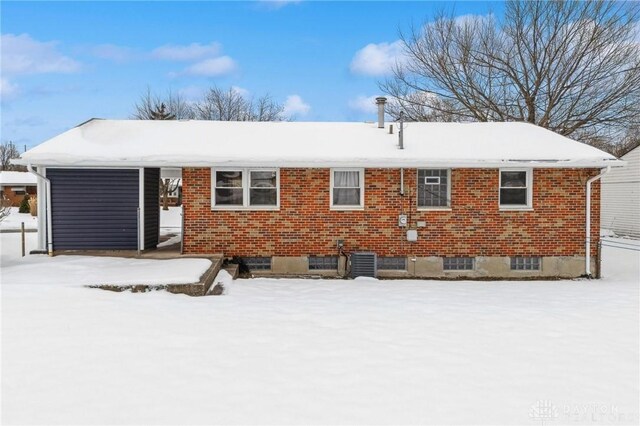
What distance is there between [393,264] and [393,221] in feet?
3.72

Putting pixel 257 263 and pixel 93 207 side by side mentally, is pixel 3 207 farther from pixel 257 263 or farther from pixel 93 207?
pixel 257 263

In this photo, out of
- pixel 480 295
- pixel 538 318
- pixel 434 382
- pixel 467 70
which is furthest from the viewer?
pixel 467 70

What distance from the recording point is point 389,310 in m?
7.81

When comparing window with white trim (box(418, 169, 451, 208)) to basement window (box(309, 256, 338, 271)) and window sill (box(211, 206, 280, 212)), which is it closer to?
basement window (box(309, 256, 338, 271))

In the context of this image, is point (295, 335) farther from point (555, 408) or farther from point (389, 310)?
point (555, 408)

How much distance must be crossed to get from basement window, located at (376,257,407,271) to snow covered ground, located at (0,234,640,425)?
2.71 meters

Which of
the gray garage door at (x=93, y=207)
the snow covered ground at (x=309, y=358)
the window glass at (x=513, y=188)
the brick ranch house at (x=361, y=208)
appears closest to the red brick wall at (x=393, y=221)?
the brick ranch house at (x=361, y=208)

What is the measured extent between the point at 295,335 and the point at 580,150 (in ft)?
31.9

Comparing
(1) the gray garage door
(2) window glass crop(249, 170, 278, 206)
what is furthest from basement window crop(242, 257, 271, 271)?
(1) the gray garage door

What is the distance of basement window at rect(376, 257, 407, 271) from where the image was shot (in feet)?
38.2

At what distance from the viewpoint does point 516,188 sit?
11.7 metres

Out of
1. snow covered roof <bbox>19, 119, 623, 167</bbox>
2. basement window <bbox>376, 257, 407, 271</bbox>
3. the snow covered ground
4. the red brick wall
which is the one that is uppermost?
snow covered roof <bbox>19, 119, 623, 167</bbox>

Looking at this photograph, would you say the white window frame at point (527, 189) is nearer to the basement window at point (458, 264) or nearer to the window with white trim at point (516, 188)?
the window with white trim at point (516, 188)

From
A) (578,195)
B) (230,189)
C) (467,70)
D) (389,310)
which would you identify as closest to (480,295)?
(389,310)
